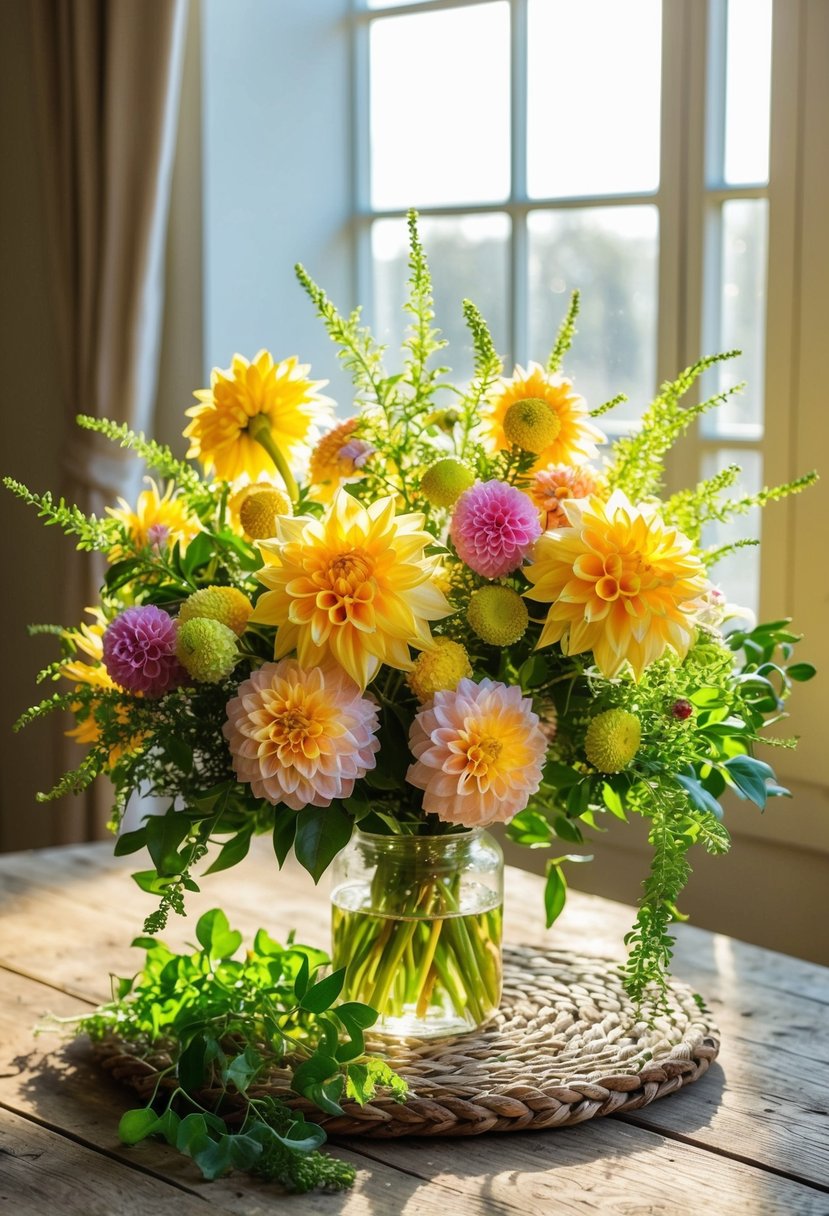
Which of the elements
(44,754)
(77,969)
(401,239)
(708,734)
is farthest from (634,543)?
(44,754)

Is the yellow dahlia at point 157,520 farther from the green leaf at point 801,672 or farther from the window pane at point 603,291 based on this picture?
the window pane at point 603,291

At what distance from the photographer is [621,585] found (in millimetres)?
896

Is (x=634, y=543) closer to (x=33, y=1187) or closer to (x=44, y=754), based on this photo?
(x=33, y=1187)

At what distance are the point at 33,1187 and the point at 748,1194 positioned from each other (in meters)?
0.45

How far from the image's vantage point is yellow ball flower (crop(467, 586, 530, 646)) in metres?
0.94

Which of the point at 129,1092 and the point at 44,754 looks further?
the point at 44,754

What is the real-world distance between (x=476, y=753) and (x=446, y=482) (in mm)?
189

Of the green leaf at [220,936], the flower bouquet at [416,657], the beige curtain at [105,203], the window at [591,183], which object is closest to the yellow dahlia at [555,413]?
the flower bouquet at [416,657]

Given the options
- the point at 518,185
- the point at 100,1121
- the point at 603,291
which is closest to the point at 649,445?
the point at 100,1121

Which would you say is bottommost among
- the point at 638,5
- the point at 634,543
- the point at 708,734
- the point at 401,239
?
the point at 708,734

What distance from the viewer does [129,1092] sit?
1.06 metres

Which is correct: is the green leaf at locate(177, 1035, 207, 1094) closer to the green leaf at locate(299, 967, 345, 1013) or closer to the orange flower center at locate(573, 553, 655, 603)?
the green leaf at locate(299, 967, 345, 1013)

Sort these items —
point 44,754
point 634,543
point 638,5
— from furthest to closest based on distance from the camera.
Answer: point 44,754
point 638,5
point 634,543

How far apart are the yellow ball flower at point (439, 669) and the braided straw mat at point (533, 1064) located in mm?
265
